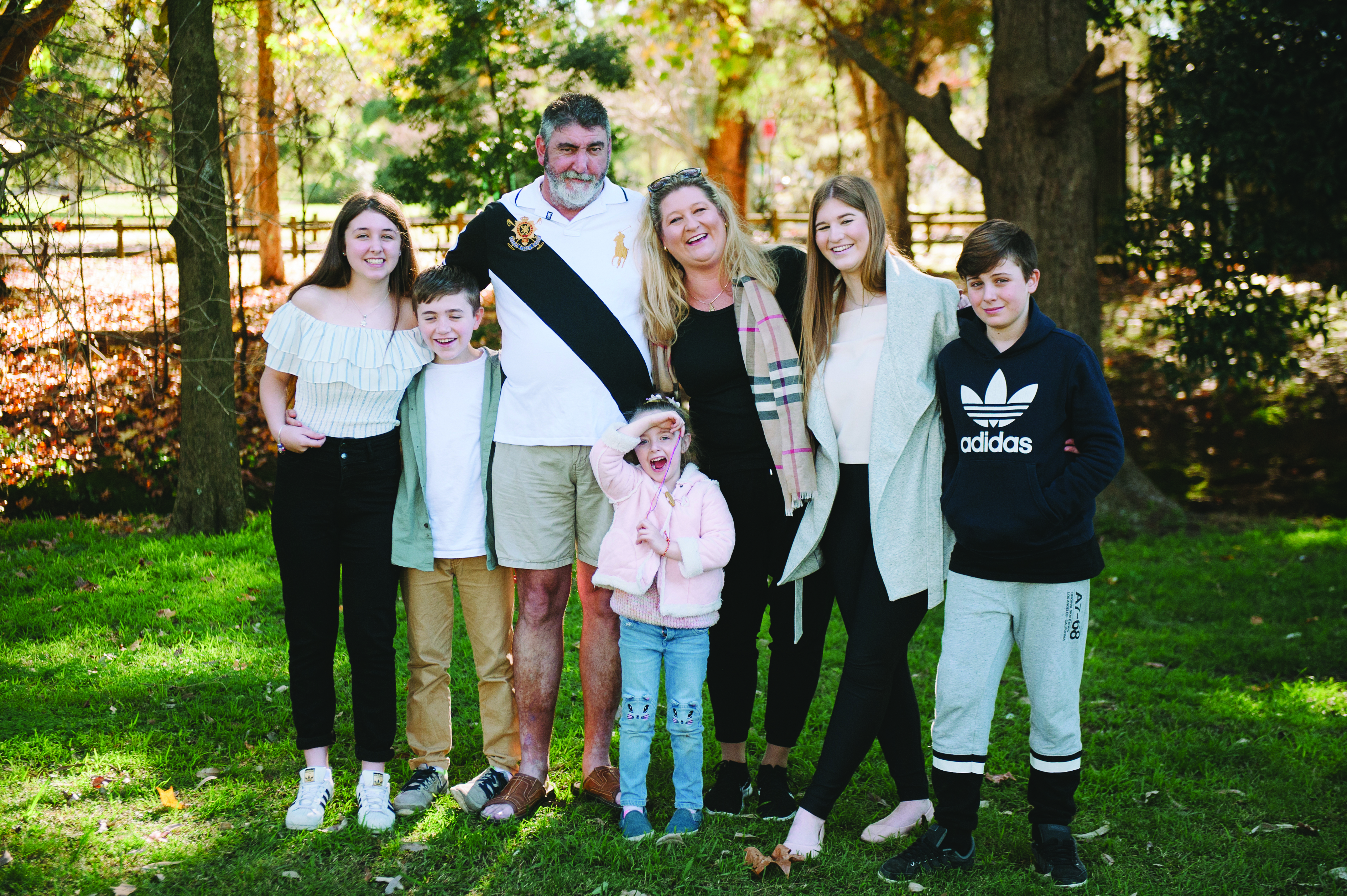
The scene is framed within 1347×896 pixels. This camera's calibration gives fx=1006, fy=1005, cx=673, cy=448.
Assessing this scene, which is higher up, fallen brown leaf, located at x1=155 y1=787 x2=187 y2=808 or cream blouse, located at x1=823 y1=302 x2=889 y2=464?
cream blouse, located at x1=823 y1=302 x2=889 y2=464

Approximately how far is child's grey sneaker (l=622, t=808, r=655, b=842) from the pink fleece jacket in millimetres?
666

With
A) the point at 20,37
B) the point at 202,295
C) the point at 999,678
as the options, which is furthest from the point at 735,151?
the point at 999,678

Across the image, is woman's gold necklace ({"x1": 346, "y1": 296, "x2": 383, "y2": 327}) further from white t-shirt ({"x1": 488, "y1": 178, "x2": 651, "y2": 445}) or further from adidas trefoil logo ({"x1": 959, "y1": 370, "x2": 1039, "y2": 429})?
adidas trefoil logo ({"x1": 959, "y1": 370, "x2": 1039, "y2": 429})

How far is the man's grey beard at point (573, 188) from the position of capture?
11.2 ft

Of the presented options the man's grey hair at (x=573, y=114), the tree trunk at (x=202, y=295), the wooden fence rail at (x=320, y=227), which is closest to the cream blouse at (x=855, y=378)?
the man's grey hair at (x=573, y=114)

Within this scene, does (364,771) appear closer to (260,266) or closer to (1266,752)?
(1266,752)

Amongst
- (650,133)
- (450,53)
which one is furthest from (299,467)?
(650,133)

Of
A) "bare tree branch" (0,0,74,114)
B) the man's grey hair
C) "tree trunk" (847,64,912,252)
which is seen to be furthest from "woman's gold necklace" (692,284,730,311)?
"tree trunk" (847,64,912,252)

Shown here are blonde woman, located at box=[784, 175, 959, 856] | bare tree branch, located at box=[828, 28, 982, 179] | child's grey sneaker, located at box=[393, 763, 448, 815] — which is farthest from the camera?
bare tree branch, located at box=[828, 28, 982, 179]

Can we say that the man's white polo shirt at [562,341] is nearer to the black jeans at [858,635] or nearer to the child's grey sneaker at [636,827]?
the black jeans at [858,635]

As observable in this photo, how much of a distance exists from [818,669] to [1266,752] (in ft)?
6.47

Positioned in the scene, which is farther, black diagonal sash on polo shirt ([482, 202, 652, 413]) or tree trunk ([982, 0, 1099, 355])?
tree trunk ([982, 0, 1099, 355])

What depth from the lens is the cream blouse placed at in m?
3.09

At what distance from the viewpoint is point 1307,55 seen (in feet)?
21.8
